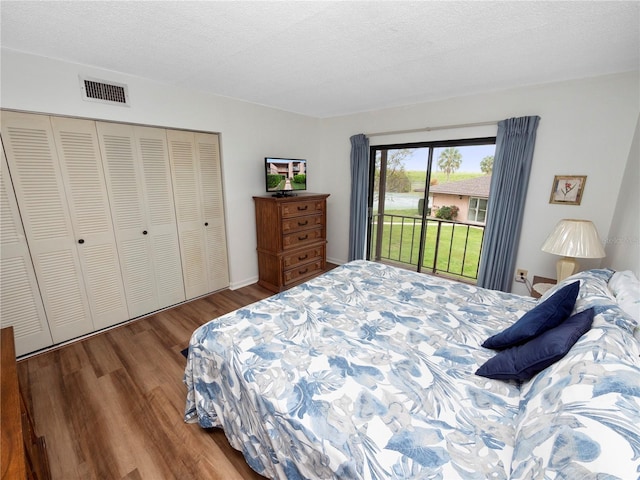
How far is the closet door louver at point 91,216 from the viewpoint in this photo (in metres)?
2.21

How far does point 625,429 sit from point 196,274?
3399 millimetres

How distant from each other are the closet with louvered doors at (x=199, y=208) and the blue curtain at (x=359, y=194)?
1.86 m

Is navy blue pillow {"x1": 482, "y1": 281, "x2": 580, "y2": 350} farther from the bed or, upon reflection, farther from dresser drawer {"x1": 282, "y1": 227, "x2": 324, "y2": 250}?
dresser drawer {"x1": 282, "y1": 227, "x2": 324, "y2": 250}

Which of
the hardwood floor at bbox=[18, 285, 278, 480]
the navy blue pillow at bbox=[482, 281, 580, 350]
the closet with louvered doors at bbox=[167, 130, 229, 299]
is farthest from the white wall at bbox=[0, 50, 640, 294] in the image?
the navy blue pillow at bbox=[482, 281, 580, 350]

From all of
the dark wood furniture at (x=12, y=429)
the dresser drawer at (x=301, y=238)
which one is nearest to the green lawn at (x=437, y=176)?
the dresser drawer at (x=301, y=238)

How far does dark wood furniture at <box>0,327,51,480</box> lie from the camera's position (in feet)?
2.55

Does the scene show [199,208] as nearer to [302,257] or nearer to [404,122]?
[302,257]

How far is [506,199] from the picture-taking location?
9.28 feet

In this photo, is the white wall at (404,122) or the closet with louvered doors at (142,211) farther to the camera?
the closet with louvered doors at (142,211)

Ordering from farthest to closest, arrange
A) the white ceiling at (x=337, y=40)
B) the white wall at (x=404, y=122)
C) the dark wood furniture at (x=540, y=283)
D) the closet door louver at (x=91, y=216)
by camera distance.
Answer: the dark wood furniture at (x=540, y=283)
the closet door louver at (x=91, y=216)
the white wall at (x=404, y=122)
the white ceiling at (x=337, y=40)

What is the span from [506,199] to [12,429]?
3.72 metres

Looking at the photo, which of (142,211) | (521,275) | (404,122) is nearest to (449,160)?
(404,122)

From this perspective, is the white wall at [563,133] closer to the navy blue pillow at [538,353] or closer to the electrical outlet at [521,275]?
the electrical outlet at [521,275]

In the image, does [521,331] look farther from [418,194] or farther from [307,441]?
[418,194]
